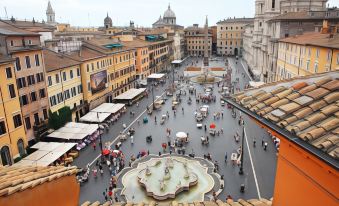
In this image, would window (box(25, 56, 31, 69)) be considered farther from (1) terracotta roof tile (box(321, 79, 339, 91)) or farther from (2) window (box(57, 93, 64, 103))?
(1) terracotta roof tile (box(321, 79, 339, 91))

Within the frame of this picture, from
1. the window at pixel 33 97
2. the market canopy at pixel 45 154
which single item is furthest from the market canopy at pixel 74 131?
the window at pixel 33 97

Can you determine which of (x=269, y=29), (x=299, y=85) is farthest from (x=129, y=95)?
(x=299, y=85)

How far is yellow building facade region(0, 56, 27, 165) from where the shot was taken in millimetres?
26250

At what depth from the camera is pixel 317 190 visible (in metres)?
4.19

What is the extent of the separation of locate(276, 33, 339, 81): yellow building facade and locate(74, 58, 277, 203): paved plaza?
34.4ft

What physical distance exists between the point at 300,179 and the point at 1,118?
90.0ft

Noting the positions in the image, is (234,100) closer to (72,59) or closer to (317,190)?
(317,190)

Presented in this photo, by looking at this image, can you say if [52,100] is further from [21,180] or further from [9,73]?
[21,180]

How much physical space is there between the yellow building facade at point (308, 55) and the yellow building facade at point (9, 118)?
30.6 m

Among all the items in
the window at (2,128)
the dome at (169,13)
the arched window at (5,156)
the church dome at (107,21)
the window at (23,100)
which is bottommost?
the arched window at (5,156)

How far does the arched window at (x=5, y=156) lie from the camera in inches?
1034

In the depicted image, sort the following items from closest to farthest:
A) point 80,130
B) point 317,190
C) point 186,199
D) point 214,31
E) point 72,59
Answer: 1. point 317,190
2. point 186,199
3. point 80,130
4. point 72,59
5. point 214,31

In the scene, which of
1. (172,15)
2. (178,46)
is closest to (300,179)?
(178,46)

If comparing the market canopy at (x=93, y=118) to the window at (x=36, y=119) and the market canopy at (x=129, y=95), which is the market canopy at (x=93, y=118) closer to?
the window at (x=36, y=119)
